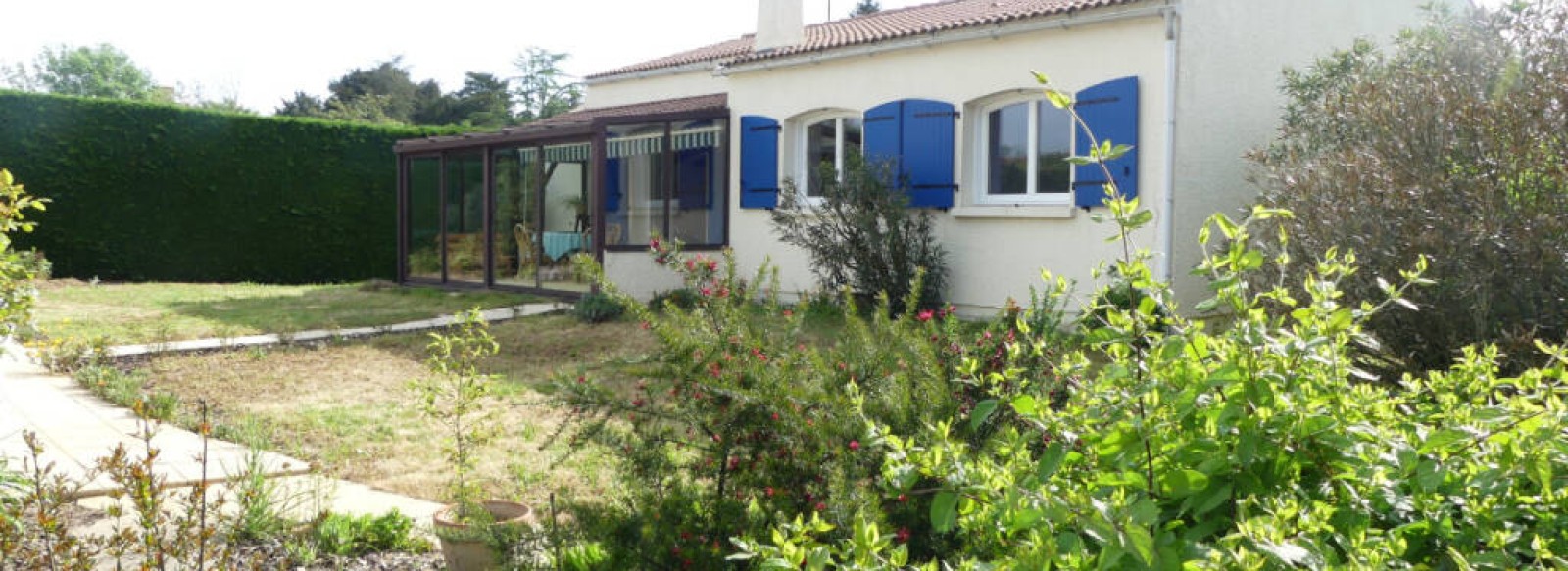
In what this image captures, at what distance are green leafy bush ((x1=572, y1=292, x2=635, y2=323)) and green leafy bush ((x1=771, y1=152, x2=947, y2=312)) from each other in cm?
221

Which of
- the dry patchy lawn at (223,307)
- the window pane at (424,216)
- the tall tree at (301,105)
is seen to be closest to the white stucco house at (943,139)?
the window pane at (424,216)

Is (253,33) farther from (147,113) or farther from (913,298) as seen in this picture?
(913,298)

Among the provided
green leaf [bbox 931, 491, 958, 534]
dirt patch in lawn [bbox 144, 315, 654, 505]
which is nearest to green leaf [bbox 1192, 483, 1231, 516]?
green leaf [bbox 931, 491, 958, 534]

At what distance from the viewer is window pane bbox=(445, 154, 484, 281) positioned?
1728cm

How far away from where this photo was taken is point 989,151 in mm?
12016

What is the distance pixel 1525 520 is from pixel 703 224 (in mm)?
13449

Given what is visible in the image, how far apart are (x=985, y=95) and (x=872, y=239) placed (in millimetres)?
1860

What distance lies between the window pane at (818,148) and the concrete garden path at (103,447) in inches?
283

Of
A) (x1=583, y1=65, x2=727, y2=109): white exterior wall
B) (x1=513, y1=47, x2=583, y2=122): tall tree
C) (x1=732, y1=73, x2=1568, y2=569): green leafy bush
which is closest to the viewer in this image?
(x1=732, y1=73, x2=1568, y2=569): green leafy bush

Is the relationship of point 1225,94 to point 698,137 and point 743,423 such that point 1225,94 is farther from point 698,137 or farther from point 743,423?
point 743,423

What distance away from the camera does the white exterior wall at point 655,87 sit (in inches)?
687

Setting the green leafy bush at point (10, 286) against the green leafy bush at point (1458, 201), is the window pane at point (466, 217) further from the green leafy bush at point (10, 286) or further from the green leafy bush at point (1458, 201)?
the green leafy bush at point (10, 286)

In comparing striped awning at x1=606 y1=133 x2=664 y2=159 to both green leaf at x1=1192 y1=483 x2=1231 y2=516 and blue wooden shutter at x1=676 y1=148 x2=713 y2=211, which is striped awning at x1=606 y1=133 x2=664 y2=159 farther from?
green leaf at x1=1192 y1=483 x2=1231 y2=516

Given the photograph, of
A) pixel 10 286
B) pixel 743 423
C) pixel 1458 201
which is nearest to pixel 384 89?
pixel 10 286
